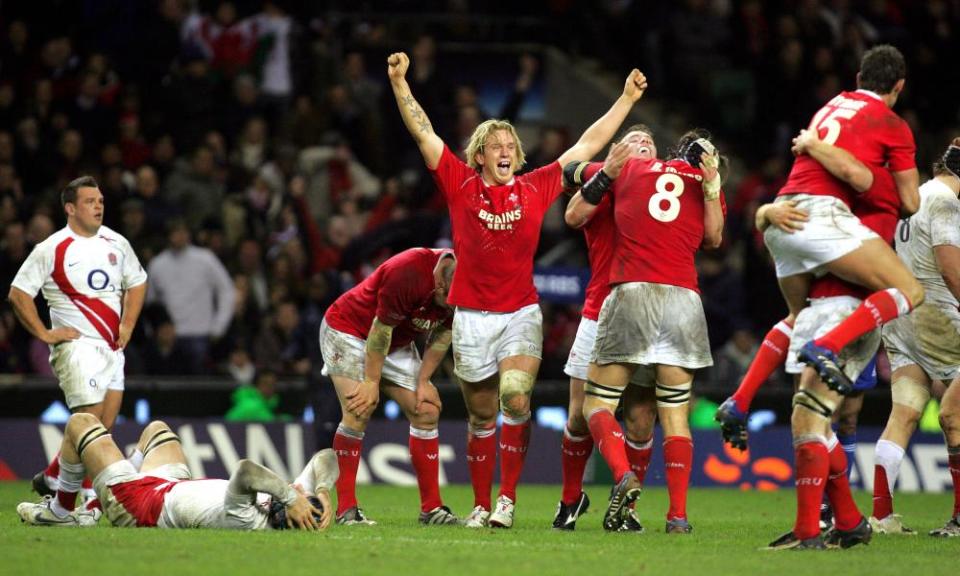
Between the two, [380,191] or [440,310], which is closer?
[440,310]

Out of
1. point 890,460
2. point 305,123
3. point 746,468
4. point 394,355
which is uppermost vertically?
point 305,123

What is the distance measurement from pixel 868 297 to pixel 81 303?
586 cm

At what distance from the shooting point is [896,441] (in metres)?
10.9

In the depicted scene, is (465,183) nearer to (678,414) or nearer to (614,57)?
(678,414)

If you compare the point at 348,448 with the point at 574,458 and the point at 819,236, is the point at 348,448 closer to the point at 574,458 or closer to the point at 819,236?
the point at 574,458

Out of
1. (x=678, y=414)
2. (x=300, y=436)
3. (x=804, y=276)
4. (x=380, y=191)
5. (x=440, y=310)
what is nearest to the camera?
(x=804, y=276)

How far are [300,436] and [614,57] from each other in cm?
964

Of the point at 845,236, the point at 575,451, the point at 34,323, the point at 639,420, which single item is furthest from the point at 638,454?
the point at 34,323

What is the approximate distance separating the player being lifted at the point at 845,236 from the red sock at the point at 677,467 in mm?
996

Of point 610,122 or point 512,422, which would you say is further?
point 610,122

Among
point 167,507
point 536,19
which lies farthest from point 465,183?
point 536,19

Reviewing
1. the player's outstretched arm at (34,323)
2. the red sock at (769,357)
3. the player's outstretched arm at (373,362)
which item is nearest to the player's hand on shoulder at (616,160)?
the red sock at (769,357)

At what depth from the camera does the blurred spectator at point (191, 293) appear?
57.9 ft

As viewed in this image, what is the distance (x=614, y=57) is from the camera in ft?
78.1
